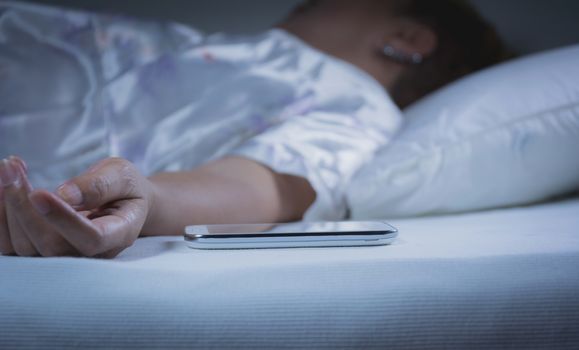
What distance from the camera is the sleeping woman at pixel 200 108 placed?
82 centimetres

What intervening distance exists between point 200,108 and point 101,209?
1.63ft

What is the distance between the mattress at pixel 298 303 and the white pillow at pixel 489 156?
0.34 m

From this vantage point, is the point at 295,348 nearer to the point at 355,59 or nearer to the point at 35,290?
the point at 35,290

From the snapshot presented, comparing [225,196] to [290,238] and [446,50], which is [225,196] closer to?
[290,238]

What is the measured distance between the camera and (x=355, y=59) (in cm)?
125

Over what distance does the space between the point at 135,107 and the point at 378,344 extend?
27.8 inches

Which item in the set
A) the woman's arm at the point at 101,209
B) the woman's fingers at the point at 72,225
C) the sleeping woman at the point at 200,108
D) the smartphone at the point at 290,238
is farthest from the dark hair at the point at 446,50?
the woman's fingers at the point at 72,225

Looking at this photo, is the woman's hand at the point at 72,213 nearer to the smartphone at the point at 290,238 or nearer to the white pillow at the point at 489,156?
the smartphone at the point at 290,238

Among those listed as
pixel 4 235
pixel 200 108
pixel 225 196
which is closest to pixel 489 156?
pixel 225 196

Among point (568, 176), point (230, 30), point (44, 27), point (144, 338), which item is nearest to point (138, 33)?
point (44, 27)

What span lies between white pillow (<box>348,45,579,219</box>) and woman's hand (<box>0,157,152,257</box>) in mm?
381

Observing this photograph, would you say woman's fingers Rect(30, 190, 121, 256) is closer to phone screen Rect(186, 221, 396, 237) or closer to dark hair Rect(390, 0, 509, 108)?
phone screen Rect(186, 221, 396, 237)

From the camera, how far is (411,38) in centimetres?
129

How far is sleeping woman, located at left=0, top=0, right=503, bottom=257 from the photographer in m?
0.82
